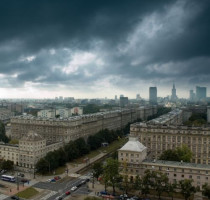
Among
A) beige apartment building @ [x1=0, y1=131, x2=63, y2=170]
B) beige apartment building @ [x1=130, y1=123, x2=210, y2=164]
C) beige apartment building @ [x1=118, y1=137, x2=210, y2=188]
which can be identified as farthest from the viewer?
beige apartment building @ [x1=130, y1=123, x2=210, y2=164]

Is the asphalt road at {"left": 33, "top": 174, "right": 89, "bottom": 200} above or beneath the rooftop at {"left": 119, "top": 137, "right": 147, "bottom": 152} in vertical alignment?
beneath

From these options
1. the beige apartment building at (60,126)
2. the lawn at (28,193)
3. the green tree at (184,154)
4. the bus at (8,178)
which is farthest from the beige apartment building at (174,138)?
the bus at (8,178)

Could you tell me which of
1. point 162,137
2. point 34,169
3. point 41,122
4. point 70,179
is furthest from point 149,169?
point 41,122

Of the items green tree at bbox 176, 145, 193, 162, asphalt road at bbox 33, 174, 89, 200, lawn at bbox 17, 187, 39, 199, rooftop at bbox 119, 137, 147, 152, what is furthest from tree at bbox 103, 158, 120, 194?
green tree at bbox 176, 145, 193, 162

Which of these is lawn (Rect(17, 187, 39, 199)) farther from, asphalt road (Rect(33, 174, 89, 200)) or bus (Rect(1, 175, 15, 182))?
bus (Rect(1, 175, 15, 182))

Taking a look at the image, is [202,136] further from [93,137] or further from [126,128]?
[126,128]

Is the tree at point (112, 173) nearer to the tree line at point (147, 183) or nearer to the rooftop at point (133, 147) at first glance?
the tree line at point (147, 183)
